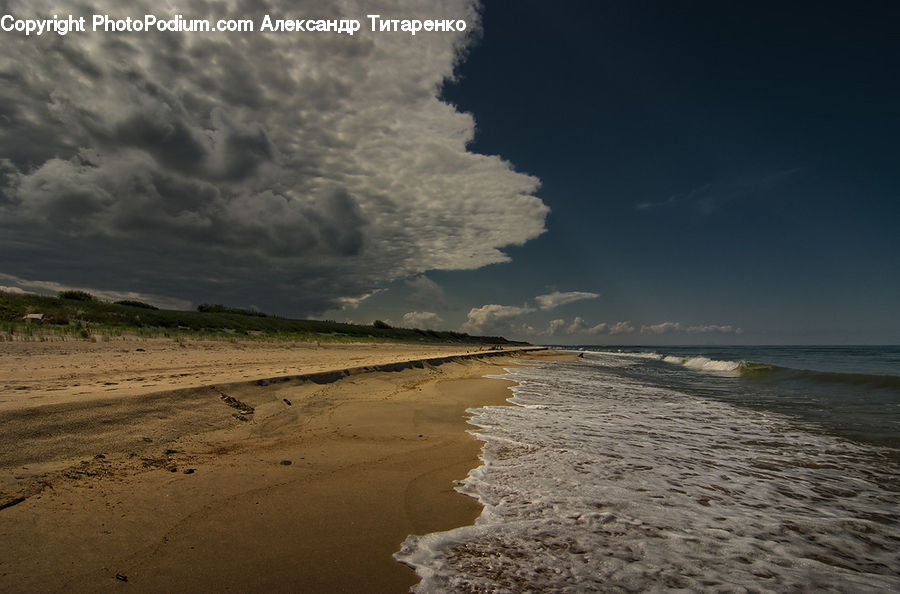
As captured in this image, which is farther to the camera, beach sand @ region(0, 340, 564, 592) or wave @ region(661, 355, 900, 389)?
wave @ region(661, 355, 900, 389)

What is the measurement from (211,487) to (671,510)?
4105 millimetres

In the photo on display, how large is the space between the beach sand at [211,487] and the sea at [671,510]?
0.45m

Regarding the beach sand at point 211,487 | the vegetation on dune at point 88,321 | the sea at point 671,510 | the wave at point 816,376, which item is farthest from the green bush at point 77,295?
the wave at point 816,376

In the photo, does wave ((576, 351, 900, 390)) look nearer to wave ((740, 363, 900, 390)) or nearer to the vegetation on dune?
wave ((740, 363, 900, 390))

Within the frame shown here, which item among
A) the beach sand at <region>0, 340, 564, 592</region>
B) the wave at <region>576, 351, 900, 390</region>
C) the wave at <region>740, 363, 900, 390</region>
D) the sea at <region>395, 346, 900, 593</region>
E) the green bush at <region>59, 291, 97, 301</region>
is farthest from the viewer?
A: the green bush at <region>59, 291, 97, 301</region>

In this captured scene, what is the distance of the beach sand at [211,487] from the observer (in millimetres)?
2410

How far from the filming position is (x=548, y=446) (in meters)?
5.70

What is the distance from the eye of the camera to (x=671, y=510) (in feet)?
12.1

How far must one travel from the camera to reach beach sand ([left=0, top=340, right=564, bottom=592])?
2.41m

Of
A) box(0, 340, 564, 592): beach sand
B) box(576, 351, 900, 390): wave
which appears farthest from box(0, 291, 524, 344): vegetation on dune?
box(576, 351, 900, 390): wave

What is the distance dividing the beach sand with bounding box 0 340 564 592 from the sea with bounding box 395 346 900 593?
453 millimetres

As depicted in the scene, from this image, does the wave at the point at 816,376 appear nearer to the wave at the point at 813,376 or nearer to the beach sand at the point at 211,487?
the wave at the point at 813,376

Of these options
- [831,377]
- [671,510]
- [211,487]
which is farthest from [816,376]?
[211,487]

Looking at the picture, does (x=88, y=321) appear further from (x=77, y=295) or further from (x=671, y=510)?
(x=671, y=510)
